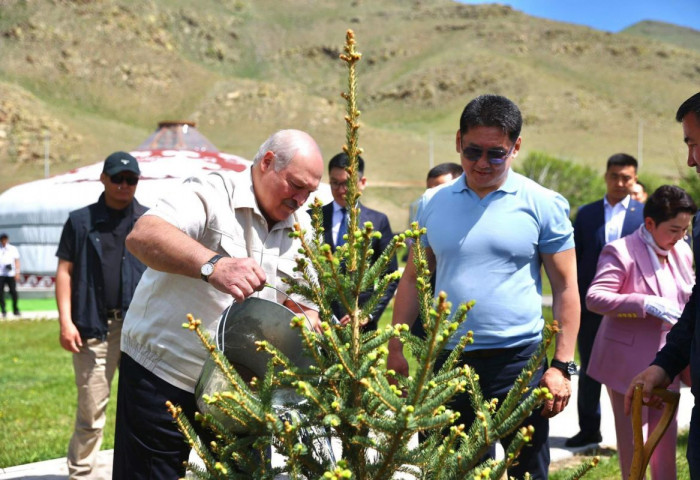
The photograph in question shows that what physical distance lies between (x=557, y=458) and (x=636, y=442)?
2.92 meters

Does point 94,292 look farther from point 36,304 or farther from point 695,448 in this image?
point 36,304

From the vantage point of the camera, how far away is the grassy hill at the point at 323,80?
7244 cm

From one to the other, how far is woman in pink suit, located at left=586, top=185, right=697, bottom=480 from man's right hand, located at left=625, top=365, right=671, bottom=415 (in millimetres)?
1177

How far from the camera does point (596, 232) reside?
5469mm

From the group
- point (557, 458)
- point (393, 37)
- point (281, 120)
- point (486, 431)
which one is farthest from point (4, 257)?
point (393, 37)

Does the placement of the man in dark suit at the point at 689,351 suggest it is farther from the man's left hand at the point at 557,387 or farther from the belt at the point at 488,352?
the belt at the point at 488,352

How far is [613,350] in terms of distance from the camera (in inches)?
162

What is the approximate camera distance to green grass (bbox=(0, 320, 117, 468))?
222 inches

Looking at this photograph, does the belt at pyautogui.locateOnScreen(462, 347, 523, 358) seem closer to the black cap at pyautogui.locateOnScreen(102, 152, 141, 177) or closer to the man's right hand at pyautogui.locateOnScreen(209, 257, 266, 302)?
the man's right hand at pyautogui.locateOnScreen(209, 257, 266, 302)

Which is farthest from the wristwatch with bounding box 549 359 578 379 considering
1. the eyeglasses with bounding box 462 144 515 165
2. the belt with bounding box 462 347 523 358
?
the eyeglasses with bounding box 462 144 515 165

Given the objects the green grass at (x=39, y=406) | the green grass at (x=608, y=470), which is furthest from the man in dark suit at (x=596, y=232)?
the green grass at (x=39, y=406)

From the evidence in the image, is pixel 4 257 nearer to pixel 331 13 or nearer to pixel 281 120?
pixel 281 120

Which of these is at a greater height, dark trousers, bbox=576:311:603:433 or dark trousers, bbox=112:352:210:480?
dark trousers, bbox=112:352:210:480

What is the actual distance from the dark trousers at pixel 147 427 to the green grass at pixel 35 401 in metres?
2.73
